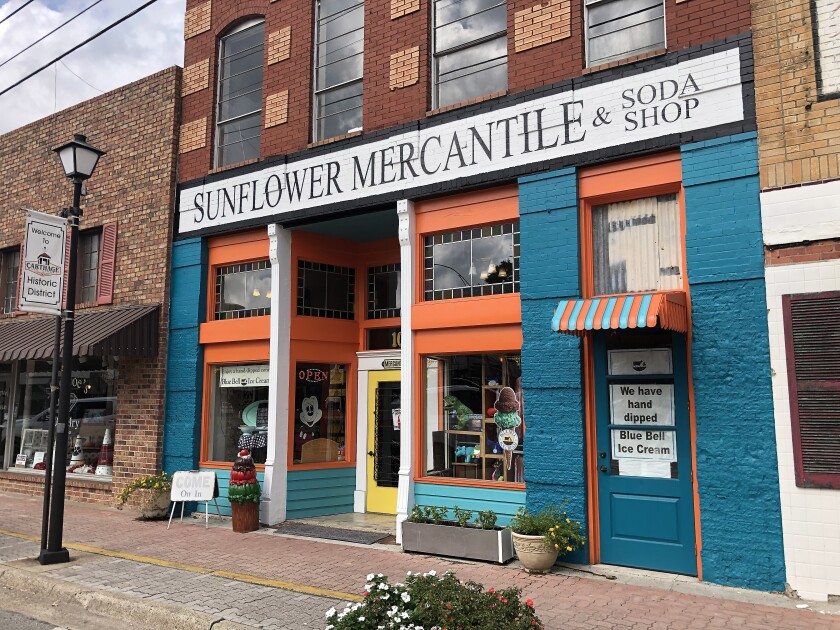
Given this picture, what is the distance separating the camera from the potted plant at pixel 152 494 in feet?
33.4

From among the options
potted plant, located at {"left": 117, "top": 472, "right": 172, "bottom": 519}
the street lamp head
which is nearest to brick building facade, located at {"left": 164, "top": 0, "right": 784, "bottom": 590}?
potted plant, located at {"left": 117, "top": 472, "right": 172, "bottom": 519}

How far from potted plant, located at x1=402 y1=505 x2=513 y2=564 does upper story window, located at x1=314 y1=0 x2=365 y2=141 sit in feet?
17.8

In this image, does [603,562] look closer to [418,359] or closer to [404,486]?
[404,486]

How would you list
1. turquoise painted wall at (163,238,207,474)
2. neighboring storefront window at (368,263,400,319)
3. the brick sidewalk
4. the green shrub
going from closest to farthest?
1. the green shrub
2. the brick sidewalk
3. turquoise painted wall at (163,238,207,474)
4. neighboring storefront window at (368,263,400,319)

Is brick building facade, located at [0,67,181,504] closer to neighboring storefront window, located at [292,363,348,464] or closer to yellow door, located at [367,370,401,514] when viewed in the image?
neighboring storefront window, located at [292,363,348,464]

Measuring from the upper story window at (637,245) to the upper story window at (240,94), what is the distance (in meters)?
5.89

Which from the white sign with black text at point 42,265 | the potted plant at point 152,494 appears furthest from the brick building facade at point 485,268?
the white sign with black text at point 42,265

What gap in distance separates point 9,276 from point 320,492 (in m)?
8.61

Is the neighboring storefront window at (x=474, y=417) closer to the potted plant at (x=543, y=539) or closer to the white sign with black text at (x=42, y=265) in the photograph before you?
the potted plant at (x=543, y=539)

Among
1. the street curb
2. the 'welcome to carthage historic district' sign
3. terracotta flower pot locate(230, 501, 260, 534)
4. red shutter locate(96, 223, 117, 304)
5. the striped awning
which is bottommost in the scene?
the street curb

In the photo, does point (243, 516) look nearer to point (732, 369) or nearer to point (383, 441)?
point (383, 441)

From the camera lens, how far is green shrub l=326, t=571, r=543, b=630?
456 centimetres

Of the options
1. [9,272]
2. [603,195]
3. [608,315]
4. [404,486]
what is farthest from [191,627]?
[9,272]

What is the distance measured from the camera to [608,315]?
6.62 metres
